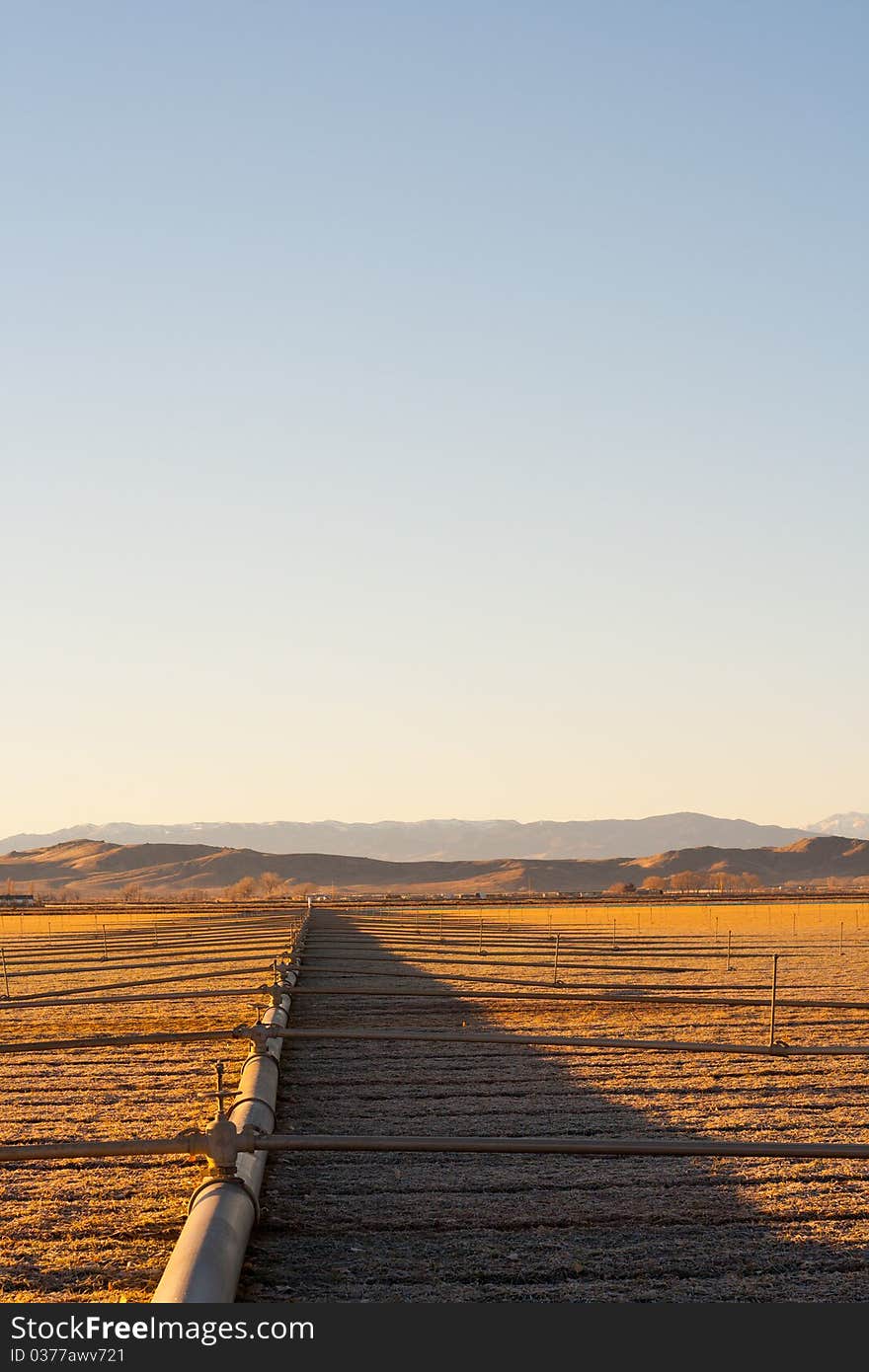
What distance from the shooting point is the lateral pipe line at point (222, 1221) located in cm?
632

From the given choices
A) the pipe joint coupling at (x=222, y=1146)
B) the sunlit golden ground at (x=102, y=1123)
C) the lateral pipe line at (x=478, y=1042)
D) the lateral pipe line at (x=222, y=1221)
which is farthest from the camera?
the lateral pipe line at (x=478, y=1042)

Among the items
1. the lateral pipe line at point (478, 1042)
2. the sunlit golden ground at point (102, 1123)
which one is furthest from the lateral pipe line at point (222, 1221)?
the lateral pipe line at point (478, 1042)

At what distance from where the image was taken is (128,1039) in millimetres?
14859

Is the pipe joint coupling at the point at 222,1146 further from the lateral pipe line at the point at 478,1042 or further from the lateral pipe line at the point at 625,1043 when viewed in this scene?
the lateral pipe line at the point at 625,1043

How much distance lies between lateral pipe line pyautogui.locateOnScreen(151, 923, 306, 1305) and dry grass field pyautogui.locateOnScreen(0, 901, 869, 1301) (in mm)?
247

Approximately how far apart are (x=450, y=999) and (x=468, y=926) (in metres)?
31.5

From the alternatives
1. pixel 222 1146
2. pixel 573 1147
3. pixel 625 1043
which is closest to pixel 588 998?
pixel 625 1043

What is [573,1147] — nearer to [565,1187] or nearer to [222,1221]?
[565,1187]

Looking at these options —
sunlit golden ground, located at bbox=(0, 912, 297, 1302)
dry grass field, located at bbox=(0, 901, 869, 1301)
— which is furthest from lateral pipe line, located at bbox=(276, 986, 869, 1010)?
sunlit golden ground, located at bbox=(0, 912, 297, 1302)

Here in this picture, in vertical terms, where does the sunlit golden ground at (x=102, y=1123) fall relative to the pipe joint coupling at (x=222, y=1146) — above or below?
below

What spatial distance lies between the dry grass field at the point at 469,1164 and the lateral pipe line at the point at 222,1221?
247 millimetres

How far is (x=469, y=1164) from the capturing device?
9812 millimetres

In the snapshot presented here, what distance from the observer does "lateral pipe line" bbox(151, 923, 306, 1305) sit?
6324 mm

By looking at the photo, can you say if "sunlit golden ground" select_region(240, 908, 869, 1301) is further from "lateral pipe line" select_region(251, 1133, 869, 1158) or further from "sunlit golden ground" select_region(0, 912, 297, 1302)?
"sunlit golden ground" select_region(0, 912, 297, 1302)
